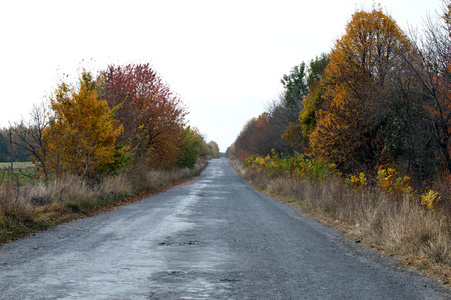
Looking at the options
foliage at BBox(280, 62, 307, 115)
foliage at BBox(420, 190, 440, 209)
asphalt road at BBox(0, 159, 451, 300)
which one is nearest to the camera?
asphalt road at BBox(0, 159, 451, 300)

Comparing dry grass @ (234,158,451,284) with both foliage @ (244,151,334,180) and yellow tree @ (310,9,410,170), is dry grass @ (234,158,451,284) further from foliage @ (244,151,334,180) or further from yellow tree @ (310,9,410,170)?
foliage @ (244,151,334,180)

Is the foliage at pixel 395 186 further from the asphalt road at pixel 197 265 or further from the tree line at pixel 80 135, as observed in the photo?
the tree line at pixel 80 135

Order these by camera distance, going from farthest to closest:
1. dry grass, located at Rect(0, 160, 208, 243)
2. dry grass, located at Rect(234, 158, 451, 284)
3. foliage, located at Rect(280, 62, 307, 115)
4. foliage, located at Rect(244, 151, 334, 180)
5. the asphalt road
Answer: foliage, located at Rect(280, 62, 307, 115) < foliage, located at Rect(244, 151, 334, 180) < dry grass, located at Rect(0, 160, 208, 243) < dry grass, located at Rect(234, 158, 451, 284) < the asphalt road

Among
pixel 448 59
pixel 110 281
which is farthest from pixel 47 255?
pixel 448 59

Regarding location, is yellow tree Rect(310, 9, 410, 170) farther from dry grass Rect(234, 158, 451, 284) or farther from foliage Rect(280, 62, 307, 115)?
foliage Rect(280, 62, 307, 115)

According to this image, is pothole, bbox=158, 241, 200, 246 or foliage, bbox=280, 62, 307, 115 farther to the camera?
foliage, bbox=280, 62, 307, 115

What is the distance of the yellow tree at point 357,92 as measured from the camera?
1892 centimetres

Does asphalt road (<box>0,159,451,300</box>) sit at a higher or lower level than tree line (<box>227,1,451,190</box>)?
lower

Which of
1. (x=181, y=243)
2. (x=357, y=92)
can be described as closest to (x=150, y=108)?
(x=357, y=92)

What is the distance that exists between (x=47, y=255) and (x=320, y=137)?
14.9m

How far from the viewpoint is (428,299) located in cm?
573

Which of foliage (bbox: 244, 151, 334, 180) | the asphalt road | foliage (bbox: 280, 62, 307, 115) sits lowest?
the asphalt road

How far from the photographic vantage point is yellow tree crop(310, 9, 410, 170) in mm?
18922

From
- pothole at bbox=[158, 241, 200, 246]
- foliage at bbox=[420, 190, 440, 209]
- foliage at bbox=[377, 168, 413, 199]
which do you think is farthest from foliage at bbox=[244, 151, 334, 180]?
pothole at bbox=[158, 241, 200, 246]
